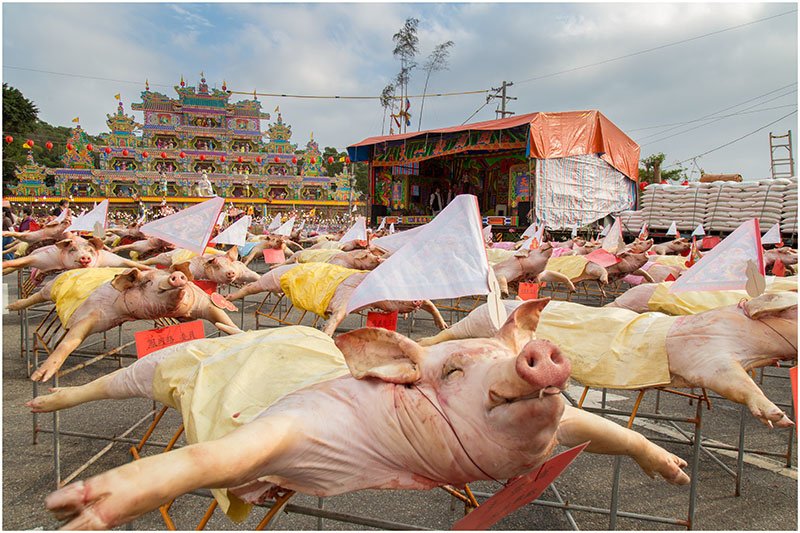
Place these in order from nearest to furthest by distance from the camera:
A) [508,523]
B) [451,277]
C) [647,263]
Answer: [451,277] < [508,523] < [647,263]

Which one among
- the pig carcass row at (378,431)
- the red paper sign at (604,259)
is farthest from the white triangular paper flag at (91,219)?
the red paper sign at (604,259)

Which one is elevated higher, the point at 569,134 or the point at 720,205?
the point at 569,134

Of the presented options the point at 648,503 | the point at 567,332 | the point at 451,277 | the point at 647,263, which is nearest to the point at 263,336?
the point at 451,277

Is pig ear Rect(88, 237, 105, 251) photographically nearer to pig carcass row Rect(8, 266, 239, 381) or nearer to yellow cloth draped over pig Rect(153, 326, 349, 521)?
pig carcass row Rect(8, 266, 239, 381)

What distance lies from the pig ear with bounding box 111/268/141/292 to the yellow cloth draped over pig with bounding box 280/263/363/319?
202 cm

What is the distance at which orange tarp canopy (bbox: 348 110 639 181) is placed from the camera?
16.1m

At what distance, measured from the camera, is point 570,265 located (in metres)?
7.75

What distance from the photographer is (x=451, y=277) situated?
1777 millimetres

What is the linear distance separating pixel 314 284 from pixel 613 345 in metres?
3.39

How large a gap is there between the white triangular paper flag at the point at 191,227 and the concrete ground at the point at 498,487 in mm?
1605

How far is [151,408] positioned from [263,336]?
108 inches

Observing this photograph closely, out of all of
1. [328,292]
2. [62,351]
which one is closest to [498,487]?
[328,292]

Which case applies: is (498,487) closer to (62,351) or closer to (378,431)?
(378,431)

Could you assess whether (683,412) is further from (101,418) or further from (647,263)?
(101,418)
